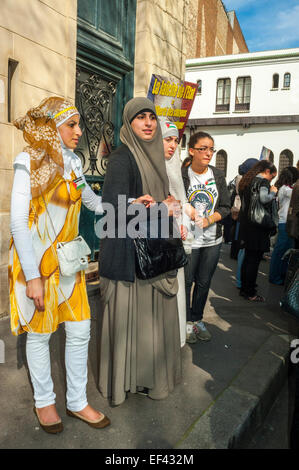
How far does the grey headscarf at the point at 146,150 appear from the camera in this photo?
255 cm

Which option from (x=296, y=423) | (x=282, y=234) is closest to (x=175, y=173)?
(x=296, y=423)

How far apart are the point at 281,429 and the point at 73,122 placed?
8.88 feet

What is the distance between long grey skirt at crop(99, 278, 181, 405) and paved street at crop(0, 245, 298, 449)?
0.15m

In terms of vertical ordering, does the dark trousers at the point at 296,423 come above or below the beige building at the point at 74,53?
below

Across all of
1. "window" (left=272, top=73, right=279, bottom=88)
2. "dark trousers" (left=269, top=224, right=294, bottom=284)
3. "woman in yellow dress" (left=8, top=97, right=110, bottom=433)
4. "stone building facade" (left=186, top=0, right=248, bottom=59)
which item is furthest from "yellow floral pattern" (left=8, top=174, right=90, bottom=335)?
"window" (left=272, top=73, right=279, bottom=88)

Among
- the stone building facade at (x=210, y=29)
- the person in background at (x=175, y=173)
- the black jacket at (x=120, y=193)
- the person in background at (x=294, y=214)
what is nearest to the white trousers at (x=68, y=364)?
the black jacket at (x=120, y=193)

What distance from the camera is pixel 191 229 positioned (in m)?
3.68

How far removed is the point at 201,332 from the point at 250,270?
1.80 meters

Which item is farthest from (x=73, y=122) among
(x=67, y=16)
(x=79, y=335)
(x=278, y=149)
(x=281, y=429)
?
(x=278, y=149)

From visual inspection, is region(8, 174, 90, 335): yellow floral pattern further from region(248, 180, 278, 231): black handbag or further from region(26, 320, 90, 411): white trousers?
region(248, 180, 278, 231): black handbag

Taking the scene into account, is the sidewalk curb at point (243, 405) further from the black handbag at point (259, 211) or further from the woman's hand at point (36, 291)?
the black handbag at point (259, 211)

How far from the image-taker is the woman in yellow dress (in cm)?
213

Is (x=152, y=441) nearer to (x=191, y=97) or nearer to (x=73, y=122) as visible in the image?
(x=73, y=122)

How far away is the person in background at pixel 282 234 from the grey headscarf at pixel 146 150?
4.32m
